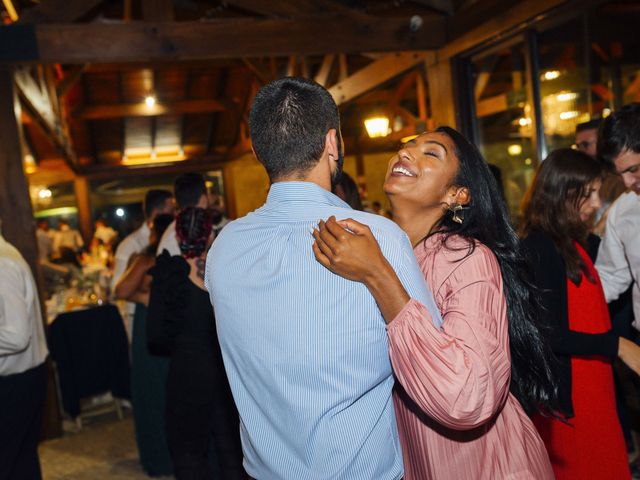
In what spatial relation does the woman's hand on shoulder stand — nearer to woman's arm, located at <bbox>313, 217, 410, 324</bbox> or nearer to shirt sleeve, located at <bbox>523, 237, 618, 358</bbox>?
woman's arm, located at <bbox>313, 217, 410, 324</bbox>

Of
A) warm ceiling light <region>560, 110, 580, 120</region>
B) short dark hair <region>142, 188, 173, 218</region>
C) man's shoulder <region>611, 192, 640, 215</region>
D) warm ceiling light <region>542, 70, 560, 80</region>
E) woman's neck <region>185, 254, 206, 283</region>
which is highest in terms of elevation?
warm ceiling light <region>542, 70, 560, 80</region>

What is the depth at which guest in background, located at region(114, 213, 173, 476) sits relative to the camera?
3615 millimetres

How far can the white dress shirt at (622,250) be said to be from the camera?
2350 millimetres

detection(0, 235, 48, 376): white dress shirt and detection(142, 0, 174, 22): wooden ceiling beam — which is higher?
detection(142, 0, 174, 22): wooden ceiling beam

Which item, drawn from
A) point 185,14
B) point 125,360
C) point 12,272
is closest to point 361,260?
point 12,272

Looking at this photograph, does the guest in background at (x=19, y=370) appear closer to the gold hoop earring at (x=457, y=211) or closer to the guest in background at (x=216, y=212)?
the guest in background at (x=216, y=212)

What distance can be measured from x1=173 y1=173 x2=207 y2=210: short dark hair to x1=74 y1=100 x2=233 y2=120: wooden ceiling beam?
10.2 meters

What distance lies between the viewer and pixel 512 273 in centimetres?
146

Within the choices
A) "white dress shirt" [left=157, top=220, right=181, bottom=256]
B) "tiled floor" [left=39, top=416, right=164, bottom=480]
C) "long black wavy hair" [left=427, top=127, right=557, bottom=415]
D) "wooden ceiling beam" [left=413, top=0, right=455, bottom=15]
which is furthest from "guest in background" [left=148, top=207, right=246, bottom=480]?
"wooden ceiling beam" [left=413, top=0, right=455, bottom=15]

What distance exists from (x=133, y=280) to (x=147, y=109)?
10.2 m

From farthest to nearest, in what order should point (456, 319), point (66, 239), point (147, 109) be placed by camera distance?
point (66, 239) < point (147, 109) < point (456, 319)

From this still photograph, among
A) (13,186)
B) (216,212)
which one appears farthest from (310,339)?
(13,186)

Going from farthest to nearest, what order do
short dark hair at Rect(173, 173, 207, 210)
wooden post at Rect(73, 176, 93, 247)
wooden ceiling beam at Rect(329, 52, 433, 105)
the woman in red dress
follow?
wooden post at Rect(73, 176, 93, 247) → wooden ceiling beam at Rect(329, 52, 433, 105) → short dark hair at Rect(173, 173, 207, 210) → the woman in red dress

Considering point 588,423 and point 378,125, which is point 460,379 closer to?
point 588,423
